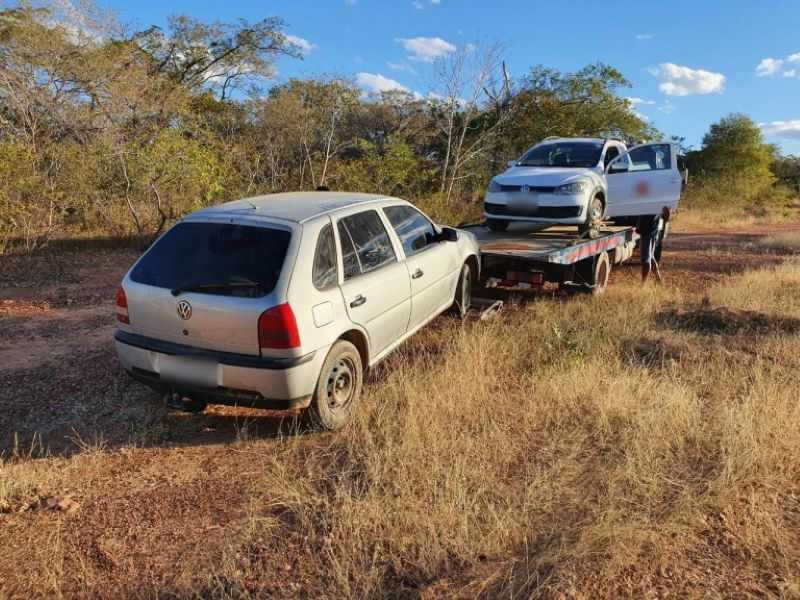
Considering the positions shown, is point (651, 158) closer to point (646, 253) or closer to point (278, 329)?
point (646, 253)

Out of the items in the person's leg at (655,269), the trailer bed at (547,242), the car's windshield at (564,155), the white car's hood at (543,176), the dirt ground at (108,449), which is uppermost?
the car's windshield at (564,155)

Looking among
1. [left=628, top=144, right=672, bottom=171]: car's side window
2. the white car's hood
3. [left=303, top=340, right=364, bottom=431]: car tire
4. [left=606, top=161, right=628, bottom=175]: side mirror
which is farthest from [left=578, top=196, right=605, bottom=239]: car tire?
[left=303, top=340, right=364, bottom=431]: car tire

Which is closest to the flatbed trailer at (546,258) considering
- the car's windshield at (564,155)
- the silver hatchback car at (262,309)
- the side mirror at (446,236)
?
the car's windshield at (564,155)

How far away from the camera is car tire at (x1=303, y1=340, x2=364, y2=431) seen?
3.63m

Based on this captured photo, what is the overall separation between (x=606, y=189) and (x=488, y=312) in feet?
11.3

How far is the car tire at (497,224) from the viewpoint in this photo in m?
8.38

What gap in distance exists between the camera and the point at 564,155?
8570 millimetres

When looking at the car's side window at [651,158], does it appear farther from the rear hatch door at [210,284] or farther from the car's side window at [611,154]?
the rear hatch door at [210,284]

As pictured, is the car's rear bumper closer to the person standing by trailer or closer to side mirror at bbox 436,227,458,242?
side mirror at bbox 436,227,458,242

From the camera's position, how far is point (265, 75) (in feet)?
74.9

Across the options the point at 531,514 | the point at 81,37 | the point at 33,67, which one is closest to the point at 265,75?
the point at 81,37

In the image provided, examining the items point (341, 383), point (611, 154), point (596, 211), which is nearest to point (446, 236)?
point (341, 383)

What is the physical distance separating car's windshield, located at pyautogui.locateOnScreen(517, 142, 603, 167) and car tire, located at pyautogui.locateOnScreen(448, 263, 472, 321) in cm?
315

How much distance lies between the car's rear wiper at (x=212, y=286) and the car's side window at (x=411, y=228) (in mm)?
1695
